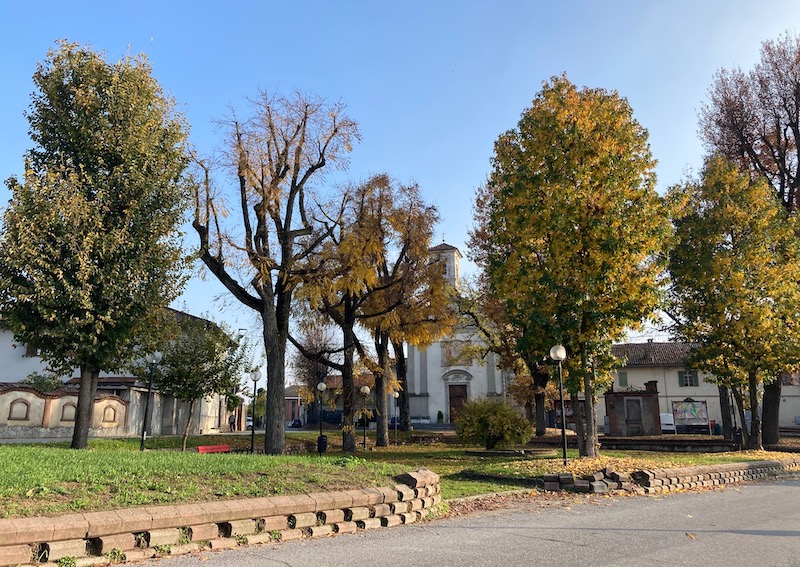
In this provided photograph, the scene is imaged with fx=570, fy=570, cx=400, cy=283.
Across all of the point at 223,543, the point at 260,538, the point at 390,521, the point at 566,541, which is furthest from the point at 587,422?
the point at 223,543

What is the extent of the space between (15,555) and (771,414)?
2839 centimetres

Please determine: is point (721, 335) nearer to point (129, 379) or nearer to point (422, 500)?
point (422, 500)

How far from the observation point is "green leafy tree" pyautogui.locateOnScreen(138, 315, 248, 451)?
75.8 ft

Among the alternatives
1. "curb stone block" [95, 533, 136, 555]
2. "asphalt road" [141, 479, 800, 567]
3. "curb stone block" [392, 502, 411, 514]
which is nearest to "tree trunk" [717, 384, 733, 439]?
"asphalt road" [141, 479, 800, 567]

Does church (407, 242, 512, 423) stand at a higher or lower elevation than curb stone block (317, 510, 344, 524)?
higher

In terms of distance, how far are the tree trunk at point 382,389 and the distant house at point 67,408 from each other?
31.8ft

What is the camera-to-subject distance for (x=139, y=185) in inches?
569

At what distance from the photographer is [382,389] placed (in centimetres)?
2439

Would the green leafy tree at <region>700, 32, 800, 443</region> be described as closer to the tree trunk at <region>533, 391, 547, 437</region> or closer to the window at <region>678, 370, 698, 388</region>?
the tree trunk at <region>533, 391, 547, 437</region>

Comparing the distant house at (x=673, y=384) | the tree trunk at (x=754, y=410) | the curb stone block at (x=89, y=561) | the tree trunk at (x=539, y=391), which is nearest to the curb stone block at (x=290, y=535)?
the curb stone block at (x=89, y=561)

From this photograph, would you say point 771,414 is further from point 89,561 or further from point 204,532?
point 89,561

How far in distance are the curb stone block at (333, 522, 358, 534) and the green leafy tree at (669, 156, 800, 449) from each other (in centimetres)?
1674

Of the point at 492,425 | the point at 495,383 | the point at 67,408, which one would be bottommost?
the point at 492,425

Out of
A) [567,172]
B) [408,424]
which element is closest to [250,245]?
[567,172]
